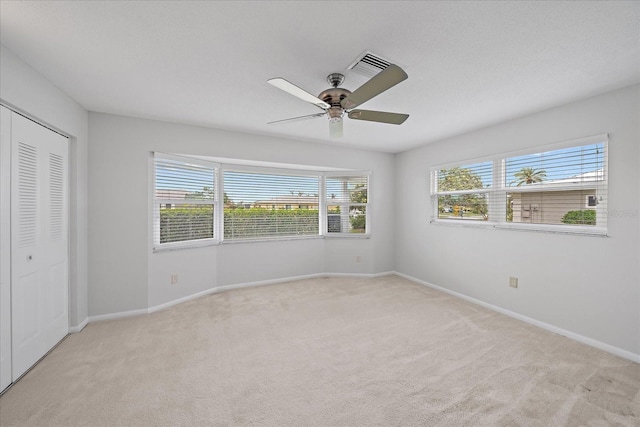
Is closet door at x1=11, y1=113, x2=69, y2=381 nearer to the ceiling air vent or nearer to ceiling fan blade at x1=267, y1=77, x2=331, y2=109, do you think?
ceiling fan blade at x1=267, y1=77, x2=331, y2=109

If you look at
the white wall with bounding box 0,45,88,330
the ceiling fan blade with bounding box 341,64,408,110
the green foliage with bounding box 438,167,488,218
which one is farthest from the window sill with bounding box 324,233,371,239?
the white wall with bounding box 0,45,88,330

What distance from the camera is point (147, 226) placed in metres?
3.23

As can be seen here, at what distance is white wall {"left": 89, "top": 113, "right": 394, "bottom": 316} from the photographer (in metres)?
3.01

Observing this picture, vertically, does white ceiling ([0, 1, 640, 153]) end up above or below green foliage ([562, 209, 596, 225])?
above

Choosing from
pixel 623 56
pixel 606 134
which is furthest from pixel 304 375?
pixel 606 134

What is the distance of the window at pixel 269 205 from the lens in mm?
4293

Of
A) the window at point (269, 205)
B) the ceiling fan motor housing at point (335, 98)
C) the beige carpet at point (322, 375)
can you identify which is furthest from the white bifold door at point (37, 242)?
the ceiling fan motor housing at point (335, 98)

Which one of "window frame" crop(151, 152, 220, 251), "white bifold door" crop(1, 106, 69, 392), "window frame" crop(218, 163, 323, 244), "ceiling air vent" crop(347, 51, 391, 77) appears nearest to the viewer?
"ceiling air vent" crop(347, 51, 391, 77)

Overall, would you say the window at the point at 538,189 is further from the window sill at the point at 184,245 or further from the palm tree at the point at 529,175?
the window sill at the point at 184,245

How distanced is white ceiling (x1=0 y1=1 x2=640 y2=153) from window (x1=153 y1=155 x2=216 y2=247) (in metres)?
0.92

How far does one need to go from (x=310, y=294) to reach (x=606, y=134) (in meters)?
3.74

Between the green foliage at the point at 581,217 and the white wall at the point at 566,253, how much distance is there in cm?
16

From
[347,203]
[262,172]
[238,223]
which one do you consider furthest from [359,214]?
[238,223]

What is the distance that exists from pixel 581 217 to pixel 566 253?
15.4 inches
